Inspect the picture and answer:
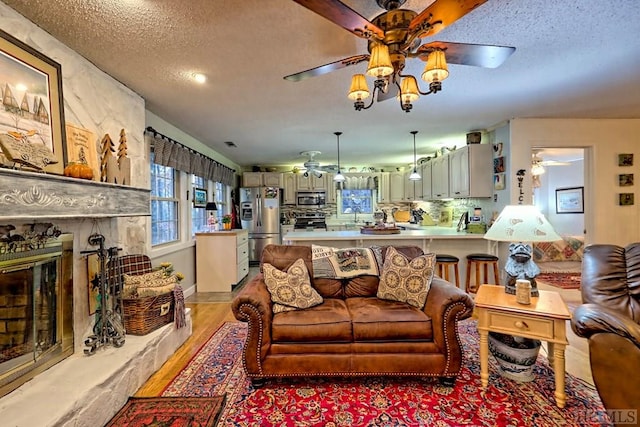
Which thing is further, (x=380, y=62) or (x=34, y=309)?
(x=34, y=309)

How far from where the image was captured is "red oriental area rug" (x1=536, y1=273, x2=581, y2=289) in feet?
15.7

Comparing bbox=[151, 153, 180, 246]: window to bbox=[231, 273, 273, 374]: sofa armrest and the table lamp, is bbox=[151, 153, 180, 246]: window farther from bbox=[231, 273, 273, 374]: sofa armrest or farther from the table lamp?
the table lamp

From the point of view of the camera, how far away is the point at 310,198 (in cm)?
748

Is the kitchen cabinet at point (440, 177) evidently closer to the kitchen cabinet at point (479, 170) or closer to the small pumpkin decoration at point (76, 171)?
the kitchen cabinet at point (479, 170)

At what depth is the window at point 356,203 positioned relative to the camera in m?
7.93

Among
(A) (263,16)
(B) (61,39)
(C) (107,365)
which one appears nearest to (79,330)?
(C) (107,365)

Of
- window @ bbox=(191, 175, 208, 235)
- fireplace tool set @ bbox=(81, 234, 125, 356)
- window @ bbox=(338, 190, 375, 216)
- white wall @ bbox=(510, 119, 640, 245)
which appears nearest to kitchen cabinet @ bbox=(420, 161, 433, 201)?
window @ bbox=(338, 190, 375, 216)

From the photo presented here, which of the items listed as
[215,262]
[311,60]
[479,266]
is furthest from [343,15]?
[215,262]

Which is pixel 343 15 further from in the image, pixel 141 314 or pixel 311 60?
pixel 141 314

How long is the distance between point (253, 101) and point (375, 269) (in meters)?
2.20

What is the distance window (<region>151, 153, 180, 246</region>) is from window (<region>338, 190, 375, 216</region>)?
4412mm

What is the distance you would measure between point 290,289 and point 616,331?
6.31 feet

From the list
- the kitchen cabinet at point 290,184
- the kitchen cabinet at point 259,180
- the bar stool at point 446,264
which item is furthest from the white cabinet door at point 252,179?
the bar stool at point 446,264

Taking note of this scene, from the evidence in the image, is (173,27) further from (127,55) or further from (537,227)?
(537,227)
